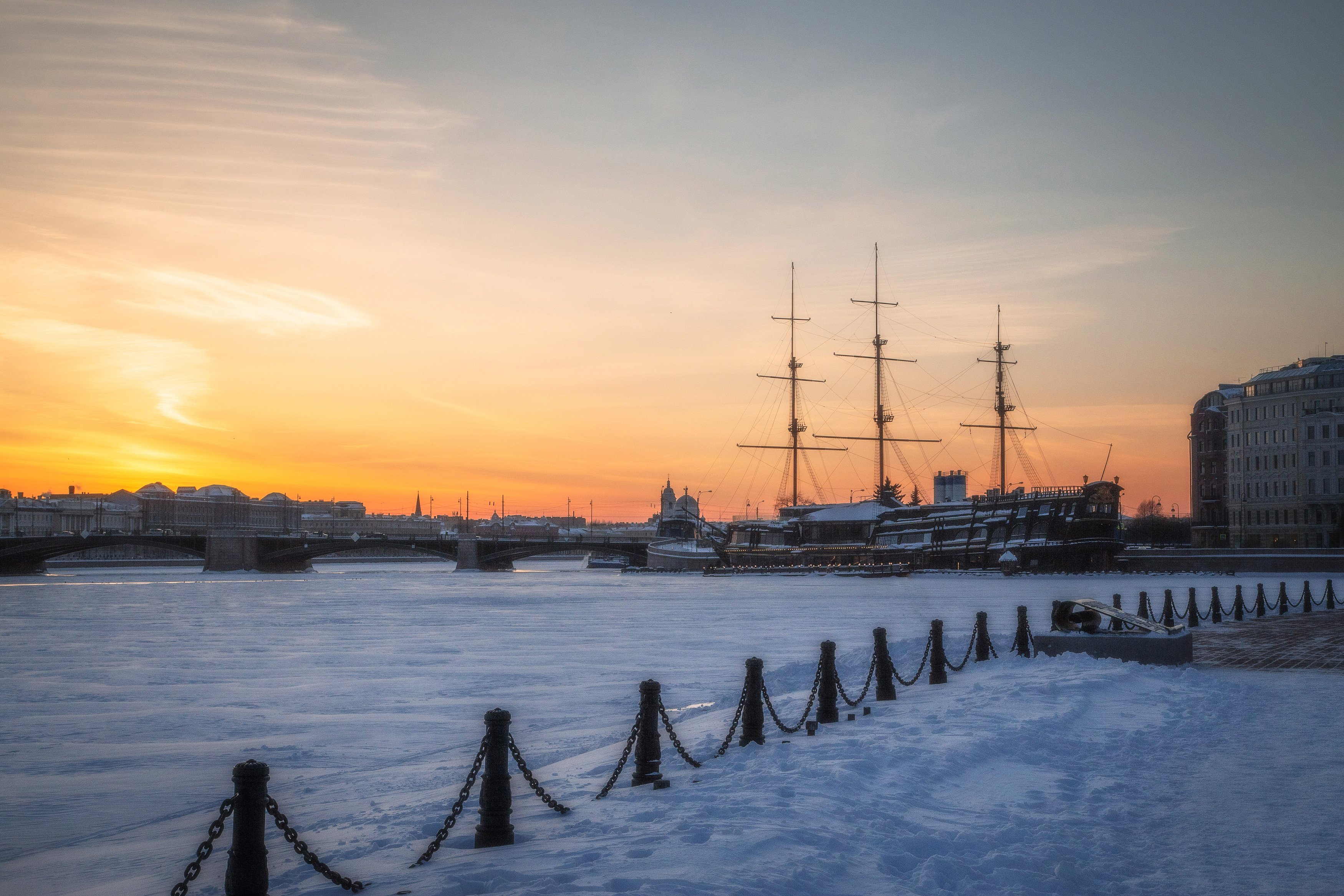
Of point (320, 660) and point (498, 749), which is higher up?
point (498, 749)

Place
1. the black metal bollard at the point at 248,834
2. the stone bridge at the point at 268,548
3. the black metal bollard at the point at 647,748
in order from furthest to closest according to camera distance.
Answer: the stone bridge at the point at 268,548 < the black metal bollard at the point at 647,748 < the black metal bollard at the point at 248,834

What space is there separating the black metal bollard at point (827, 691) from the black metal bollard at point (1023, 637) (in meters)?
6.94

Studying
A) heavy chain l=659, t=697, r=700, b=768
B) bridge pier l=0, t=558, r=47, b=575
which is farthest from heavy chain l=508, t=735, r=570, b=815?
bridge pier l=0, t=558, r=47, b=575

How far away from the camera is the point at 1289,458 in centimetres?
8188

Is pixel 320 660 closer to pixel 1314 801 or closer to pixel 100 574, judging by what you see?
pixel 1314 801

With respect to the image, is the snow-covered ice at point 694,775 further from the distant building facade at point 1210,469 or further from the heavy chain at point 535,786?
the distant building facade at point 1210,469

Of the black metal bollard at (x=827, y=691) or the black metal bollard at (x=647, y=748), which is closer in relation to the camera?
the black metal bollard at (x=647, y=748)

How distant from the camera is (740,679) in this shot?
18.5 metres

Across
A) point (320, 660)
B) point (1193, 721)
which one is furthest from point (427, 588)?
point (1193, 721)

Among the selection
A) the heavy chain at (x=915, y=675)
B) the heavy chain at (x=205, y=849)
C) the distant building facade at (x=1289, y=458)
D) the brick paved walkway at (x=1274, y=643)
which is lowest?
the brick paved walkway at (x=1274, y=643)

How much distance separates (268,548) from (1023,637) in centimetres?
9304

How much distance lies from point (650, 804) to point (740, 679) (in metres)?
10.5

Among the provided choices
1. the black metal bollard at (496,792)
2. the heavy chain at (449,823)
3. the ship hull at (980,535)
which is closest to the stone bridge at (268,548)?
the ship hull at (980,535)

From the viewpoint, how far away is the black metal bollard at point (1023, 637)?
57.6 ft
